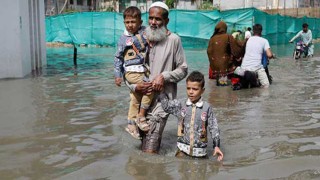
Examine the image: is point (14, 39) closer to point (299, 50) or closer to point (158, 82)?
point (158, 82)

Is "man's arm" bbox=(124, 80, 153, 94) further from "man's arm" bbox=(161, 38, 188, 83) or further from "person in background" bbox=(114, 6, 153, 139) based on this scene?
"man's arm" bbox=(161, 38, 188, 83)

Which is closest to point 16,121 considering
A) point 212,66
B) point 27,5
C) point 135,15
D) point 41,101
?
point 41,101

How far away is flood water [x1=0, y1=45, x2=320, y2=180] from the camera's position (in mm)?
4188

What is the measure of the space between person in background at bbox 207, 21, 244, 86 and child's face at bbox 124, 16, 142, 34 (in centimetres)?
587

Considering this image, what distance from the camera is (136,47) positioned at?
4520 millimetres

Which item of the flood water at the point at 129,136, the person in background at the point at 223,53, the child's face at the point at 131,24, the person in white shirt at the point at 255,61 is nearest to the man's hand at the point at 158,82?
the child's face at the point at 131,24

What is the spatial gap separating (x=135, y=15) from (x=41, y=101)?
14.7ft

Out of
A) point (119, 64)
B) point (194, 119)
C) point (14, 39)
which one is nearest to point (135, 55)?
point (119, 64)

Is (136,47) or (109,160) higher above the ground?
(136,47)

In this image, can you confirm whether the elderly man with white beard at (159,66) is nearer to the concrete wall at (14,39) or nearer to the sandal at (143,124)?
the sandal at (143,124)

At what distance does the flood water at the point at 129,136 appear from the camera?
4188 mm

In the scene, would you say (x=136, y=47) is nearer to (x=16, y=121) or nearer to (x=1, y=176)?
(x=1, y=176)

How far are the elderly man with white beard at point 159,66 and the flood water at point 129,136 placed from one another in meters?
0.33

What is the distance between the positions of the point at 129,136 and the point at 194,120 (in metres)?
1.57
